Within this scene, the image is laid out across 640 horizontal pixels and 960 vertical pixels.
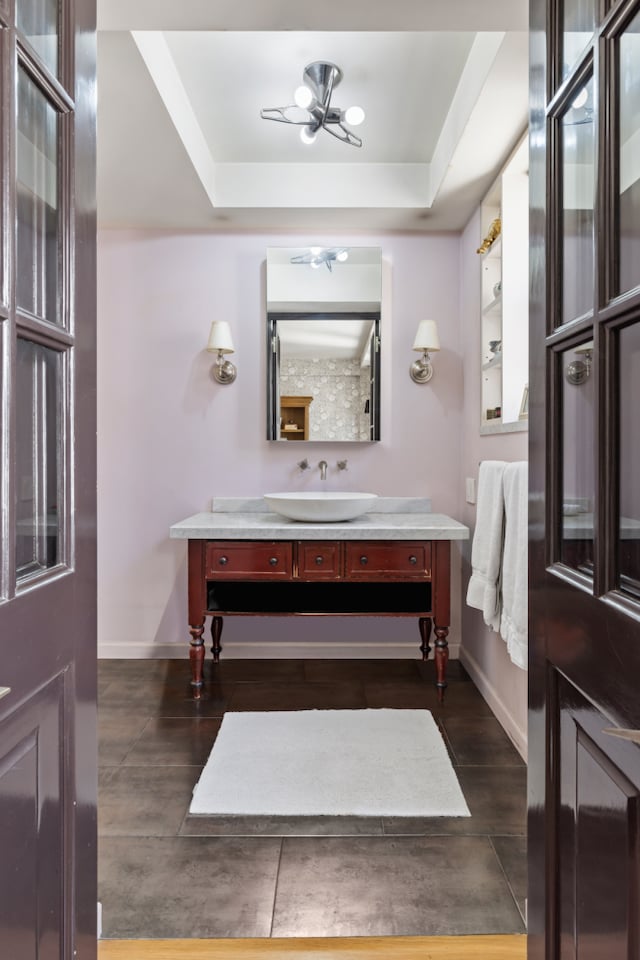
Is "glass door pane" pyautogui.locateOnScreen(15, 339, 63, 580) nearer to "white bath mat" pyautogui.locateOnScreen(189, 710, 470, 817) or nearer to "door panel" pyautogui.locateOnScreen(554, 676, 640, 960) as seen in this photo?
"door panel" pyautogui.locateOnScreen(554, 676, 640, 960)

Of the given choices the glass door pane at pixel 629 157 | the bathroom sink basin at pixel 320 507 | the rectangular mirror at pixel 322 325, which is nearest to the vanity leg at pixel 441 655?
the bathroom sink basin at pixel 320 507

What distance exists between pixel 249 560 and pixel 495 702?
126cm

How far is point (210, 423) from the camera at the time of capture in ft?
10.9

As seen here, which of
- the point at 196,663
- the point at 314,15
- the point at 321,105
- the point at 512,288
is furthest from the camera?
the point at 196,663

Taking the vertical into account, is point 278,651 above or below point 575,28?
below

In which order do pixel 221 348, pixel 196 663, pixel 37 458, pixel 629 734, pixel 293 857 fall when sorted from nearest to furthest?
pixel 629 734, pixel 37 458, pixel 293 857, pixel 196 663, pixel 221 348

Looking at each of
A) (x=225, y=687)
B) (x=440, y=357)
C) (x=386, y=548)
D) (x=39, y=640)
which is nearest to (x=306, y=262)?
(x=440, y=357)

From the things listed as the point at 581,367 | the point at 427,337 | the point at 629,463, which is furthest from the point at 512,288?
the point at 629,463

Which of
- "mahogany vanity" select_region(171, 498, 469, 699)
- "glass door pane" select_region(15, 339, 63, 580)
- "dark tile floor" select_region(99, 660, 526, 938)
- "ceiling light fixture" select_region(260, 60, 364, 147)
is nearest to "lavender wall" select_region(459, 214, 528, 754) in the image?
"dark tile floor" select_region(99, 660, 526, 938)

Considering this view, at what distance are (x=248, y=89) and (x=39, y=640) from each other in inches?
92.8

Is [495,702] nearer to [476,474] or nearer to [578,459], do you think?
[476,474]

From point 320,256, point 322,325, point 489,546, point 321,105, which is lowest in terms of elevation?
point 489,546

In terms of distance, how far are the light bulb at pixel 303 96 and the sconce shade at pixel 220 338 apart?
1.24m

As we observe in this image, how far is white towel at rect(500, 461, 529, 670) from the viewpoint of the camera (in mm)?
2037
